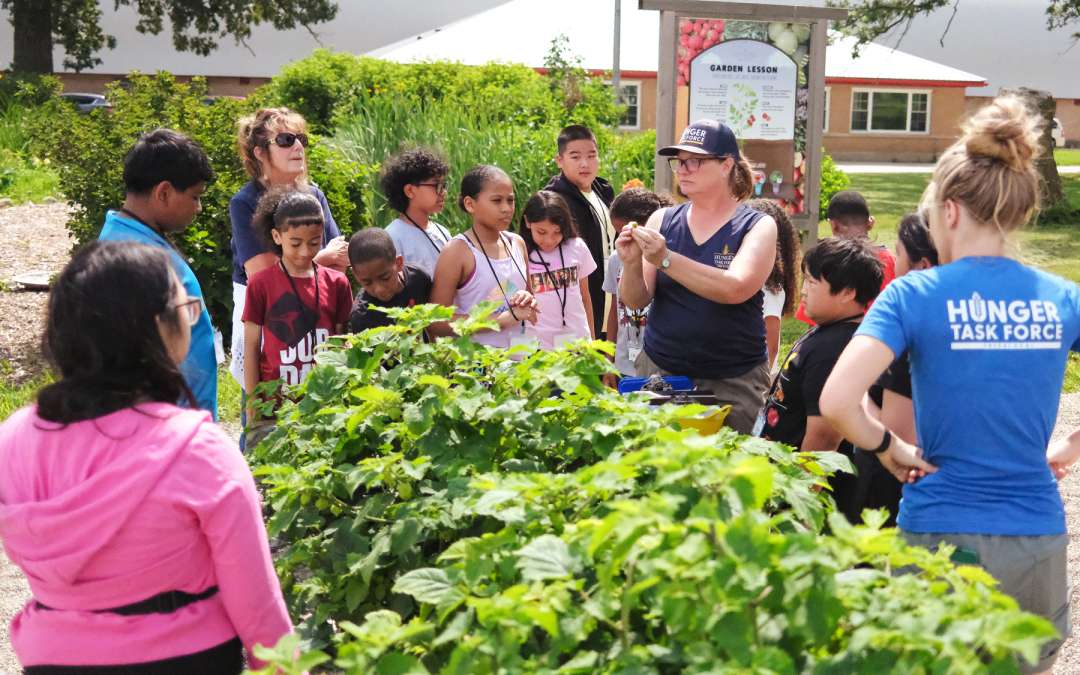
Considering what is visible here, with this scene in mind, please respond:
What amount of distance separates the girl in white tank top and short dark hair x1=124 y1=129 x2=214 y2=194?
1.46 metres

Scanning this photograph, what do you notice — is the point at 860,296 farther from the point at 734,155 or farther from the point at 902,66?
the point at 902,66

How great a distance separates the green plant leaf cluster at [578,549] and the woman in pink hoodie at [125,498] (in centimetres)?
30

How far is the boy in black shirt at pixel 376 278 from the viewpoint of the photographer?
4488 mm

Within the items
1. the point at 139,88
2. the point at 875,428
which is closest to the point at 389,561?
the point at 875,428

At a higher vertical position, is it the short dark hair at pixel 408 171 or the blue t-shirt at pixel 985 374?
the short dark hair at pixel 408 171

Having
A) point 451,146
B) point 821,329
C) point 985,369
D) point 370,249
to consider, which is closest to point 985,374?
point 985,369

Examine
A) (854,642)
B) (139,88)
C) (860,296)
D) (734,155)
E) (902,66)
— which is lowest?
(854,642)

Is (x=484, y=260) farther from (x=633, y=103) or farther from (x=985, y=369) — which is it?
(x=633, y=103)

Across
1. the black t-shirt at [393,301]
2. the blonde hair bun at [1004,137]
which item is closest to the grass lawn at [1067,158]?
the black t-shirt at [393,301]

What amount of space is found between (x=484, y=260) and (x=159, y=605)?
10.1 feet

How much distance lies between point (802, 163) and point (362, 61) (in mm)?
7687

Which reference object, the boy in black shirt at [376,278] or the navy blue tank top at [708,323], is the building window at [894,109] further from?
the boy in black shirt at [376,278]

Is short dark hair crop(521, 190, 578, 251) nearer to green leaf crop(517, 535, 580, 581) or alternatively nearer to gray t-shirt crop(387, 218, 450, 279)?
gray t-shirt crop(387, 218, 450, 279)

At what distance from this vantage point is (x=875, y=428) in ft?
8.66
